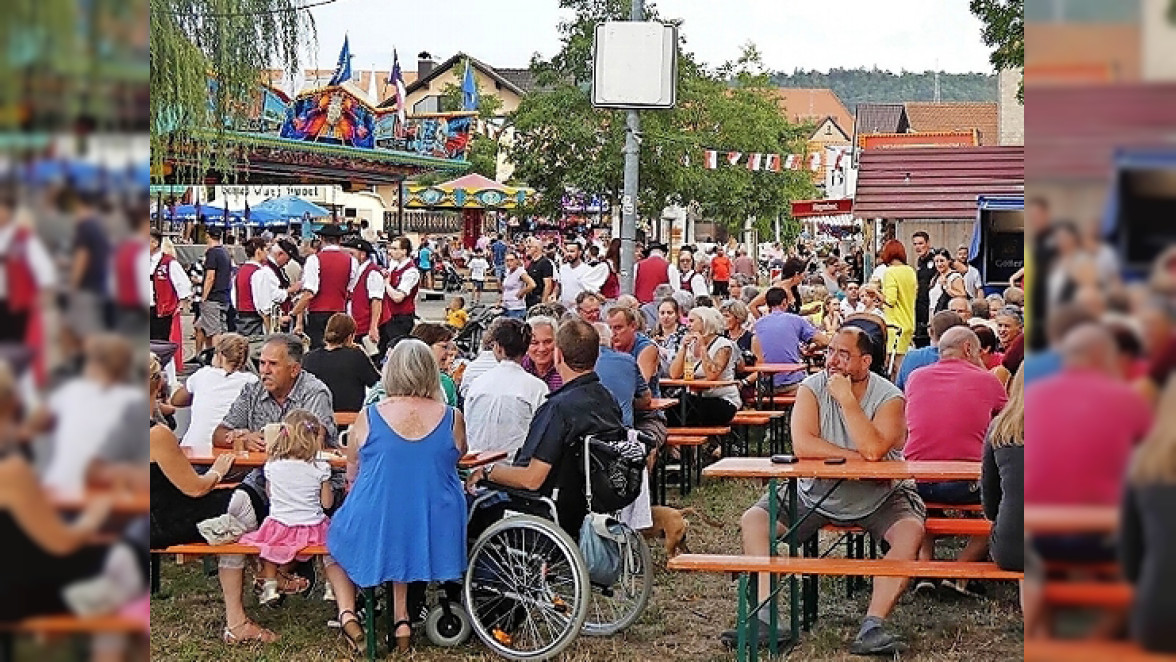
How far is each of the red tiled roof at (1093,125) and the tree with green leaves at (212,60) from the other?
13740mm

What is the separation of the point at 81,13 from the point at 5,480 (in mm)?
423

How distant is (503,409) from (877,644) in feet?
6.62

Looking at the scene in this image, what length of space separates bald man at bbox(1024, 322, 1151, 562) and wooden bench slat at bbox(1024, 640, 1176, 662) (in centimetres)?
7

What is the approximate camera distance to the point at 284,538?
6.57m

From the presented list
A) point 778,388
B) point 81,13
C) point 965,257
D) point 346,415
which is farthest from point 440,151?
point 81,13

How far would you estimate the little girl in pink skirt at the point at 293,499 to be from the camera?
655 centimetres

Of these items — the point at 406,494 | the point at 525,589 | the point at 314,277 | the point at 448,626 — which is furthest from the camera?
the point at 314,277

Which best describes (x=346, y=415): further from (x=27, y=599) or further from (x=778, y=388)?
(x=27, y=599)

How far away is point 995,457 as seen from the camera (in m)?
5.59

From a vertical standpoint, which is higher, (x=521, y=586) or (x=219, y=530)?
(x=219, y=530)

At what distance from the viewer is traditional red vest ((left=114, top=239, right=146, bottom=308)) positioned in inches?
61.5

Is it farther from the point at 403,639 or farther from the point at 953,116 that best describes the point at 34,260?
the point at 953,116

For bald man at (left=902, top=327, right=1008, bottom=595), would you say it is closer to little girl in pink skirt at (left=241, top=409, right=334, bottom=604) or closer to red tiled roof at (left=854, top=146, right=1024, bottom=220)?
little girl in pink skirt at (left=241, top=409, right=334, bottom=604)

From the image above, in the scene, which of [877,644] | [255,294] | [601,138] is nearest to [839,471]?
[877,644]
